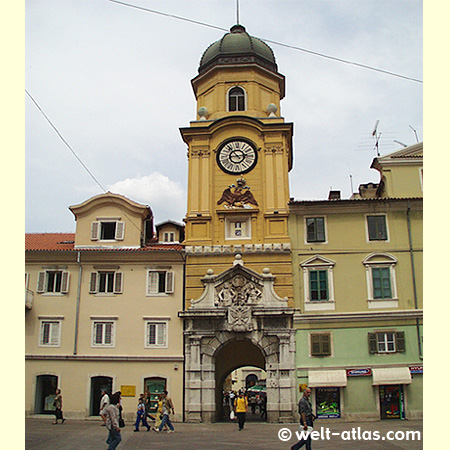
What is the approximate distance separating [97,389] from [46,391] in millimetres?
3266

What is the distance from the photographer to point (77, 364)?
102 feet

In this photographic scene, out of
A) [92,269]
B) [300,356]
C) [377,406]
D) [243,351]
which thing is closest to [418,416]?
[377,406]

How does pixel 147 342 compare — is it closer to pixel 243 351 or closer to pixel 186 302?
pixel 186 302

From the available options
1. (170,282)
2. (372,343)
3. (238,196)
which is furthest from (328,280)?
(170,282)

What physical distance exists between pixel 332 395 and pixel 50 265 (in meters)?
19.0

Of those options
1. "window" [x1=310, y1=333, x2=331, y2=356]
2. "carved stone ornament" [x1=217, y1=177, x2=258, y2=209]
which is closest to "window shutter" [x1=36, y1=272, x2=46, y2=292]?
"carved stone ornament" [x1=217, y1=177, x2=258, y2=209]

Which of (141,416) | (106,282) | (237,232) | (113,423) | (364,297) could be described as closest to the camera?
(113,423)

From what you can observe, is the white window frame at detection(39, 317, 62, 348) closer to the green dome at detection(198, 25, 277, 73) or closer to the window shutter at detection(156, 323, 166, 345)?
the window shutter at detection(156, 323, 166, 345)

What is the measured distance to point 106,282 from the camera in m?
32.6

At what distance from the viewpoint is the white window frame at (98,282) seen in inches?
1273

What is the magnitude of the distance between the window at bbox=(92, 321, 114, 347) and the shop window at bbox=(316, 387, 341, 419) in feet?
41.6

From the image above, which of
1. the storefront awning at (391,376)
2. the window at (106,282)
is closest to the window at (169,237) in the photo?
the window at (106,282)

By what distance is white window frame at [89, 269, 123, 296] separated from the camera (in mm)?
32344

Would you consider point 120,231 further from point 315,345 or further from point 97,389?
point 315,345
